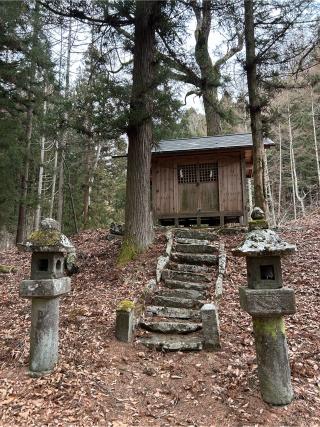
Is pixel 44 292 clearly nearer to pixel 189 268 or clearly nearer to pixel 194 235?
pixel 189 268

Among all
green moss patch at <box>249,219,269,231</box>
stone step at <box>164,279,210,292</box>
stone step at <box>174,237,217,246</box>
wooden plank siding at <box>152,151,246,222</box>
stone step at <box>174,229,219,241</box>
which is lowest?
stone step at <box>164,279,210,292</box>

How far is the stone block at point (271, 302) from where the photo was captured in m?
3.52

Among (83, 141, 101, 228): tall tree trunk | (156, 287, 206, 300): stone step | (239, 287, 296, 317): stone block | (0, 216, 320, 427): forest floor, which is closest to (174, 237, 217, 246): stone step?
(0, 216, 320, 427): forest floor

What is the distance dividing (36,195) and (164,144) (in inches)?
240

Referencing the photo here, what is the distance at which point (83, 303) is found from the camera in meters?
6.20

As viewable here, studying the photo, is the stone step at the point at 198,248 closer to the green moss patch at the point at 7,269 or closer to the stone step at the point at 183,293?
the stone step at the point at 183,293

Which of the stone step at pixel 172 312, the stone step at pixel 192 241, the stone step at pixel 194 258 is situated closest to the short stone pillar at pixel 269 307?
the stone step at pixel 172 312

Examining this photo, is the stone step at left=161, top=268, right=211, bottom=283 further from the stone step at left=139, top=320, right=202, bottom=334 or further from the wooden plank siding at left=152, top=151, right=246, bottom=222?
the wooden plank siding at left=152, top=151, right=246, bottom=222

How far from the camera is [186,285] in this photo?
679cm

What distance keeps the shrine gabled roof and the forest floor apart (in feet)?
20.7

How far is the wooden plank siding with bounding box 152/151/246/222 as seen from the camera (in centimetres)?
1213

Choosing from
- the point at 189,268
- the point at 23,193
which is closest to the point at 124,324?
the point at 189,268

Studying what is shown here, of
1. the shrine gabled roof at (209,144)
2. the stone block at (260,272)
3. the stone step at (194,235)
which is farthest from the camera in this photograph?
the shrine gabled roof at (209,144)

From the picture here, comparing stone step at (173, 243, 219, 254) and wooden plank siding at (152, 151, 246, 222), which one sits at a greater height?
wooden plank siding at (152, 151, 246, 222)
